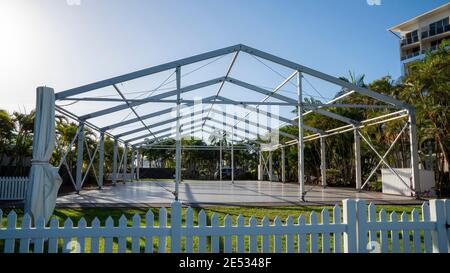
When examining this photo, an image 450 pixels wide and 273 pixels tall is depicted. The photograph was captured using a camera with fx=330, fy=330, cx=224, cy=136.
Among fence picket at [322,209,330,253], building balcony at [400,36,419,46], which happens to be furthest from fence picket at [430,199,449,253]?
building balcony at [400,36,419,46]

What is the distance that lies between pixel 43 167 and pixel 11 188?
23.7 ft

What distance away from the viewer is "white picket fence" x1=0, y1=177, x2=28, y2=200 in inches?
420

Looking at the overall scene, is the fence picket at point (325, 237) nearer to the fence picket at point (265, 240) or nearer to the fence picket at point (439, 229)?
the fence picket at point (265, 240)

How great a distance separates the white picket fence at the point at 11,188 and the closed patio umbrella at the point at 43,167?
6.84 meters

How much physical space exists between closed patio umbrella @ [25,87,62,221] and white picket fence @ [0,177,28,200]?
6.84 meters

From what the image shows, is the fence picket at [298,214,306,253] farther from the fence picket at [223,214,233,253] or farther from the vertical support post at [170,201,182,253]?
the vertical support post at [170,201,182,253]

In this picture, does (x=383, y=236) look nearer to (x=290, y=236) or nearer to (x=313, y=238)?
(x=313, y=238)

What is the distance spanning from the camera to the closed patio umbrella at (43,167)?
4875 mm

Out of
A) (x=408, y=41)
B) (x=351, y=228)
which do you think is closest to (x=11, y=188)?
(x=351, y=228)

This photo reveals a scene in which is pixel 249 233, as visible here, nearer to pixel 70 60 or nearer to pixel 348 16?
pixel 348 16

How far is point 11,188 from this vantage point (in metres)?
10.9

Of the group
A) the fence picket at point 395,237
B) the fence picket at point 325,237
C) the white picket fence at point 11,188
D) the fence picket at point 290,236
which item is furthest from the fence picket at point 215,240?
the white picket fence at point 11,188
